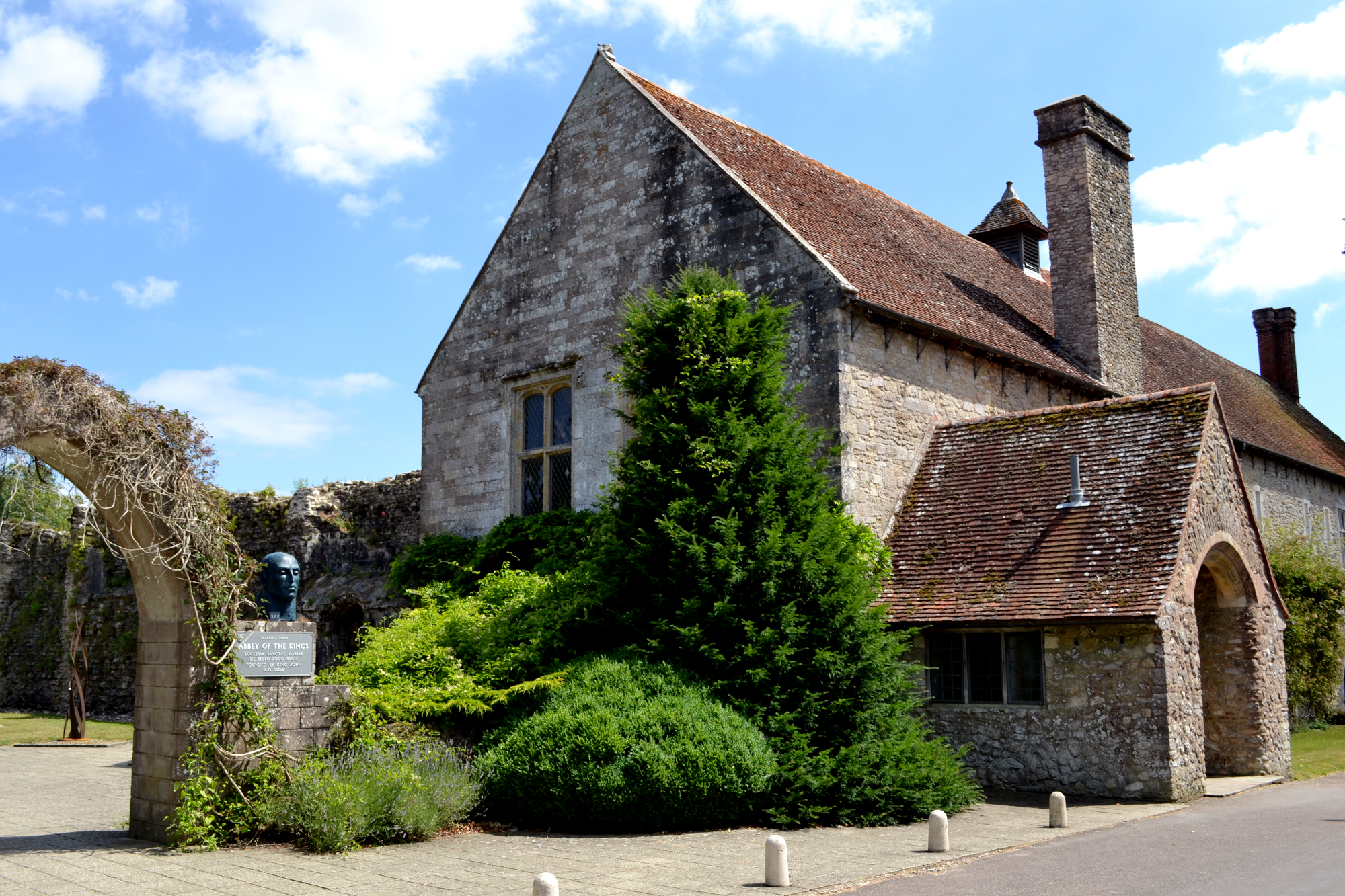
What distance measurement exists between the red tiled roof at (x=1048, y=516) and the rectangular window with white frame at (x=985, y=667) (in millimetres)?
693

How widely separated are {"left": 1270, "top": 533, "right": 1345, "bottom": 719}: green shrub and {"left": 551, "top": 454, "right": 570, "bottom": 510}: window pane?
12778 millimetres

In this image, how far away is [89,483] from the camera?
352 inches

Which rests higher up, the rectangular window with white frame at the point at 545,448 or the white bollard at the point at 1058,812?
the rectangular window with white frame at the point at 545,448

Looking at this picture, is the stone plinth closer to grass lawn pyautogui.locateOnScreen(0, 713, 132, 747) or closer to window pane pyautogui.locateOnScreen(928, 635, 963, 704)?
window pane pyautogui.locateOnScreen(928, 635, 963, 704)

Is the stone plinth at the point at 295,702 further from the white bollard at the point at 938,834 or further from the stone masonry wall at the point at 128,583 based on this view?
the stone masonry wall at the point at 128,583

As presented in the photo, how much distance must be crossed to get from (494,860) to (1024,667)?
24.0ft

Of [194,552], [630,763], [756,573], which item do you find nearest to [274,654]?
[194,552]

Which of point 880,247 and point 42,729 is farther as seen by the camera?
point 42,729

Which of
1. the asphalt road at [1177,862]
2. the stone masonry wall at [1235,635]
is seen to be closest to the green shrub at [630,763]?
the asphalt road at [1177,862]

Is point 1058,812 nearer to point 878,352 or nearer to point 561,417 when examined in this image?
point 878,352

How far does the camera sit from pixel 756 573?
1130 cm

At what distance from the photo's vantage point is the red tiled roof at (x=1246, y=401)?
77.9 ft

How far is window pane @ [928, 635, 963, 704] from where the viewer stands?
1365 cm

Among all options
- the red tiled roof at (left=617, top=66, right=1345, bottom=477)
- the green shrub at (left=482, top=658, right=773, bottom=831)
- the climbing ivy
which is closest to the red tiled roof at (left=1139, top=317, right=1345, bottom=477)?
the red tiled roof at (left=617, top=66, right=1345, bottom=477)
